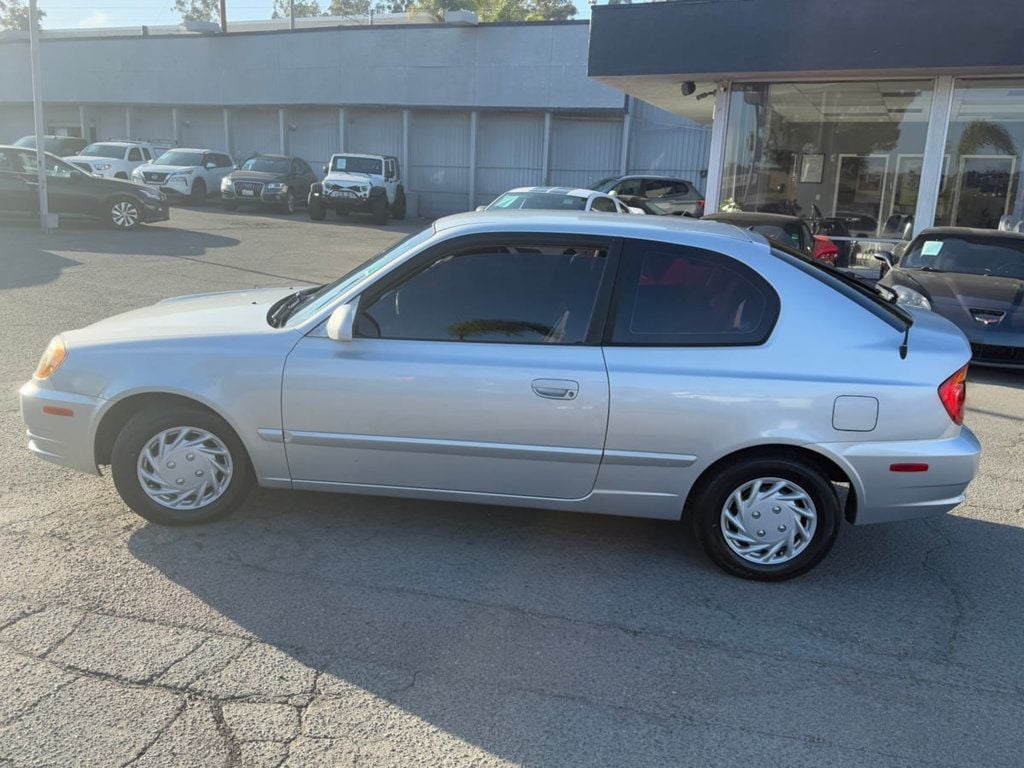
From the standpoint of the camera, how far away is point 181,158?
27.2m

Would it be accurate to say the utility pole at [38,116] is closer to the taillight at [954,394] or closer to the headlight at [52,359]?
the headlight at [52,359]

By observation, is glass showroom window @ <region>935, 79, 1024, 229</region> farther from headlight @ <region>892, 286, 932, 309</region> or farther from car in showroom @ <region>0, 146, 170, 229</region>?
car in showroom @ <region>0, 146, 170, 229</region>

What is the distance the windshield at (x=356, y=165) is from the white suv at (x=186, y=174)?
14.5 ft

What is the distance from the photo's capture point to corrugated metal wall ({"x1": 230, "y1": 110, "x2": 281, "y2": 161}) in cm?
3288

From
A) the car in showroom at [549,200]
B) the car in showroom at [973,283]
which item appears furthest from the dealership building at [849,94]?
the car in showroom at [973,283]

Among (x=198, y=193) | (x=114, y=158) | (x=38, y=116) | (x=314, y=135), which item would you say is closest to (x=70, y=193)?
(x=38, y=116)

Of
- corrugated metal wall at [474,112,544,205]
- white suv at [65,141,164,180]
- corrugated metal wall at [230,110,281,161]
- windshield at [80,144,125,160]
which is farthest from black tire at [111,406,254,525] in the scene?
corrugated metal wall at [230,110,281,161]

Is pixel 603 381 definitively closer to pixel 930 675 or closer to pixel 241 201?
pixel 930 675

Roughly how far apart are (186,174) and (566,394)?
25.3 meters

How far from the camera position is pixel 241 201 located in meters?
25.5

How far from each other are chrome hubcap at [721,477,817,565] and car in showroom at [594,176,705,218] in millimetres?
17928

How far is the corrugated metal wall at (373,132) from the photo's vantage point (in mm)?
30797

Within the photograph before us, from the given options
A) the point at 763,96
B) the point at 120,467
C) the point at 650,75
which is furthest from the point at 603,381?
the point at 763,96

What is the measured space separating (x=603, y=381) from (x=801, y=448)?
97cm
